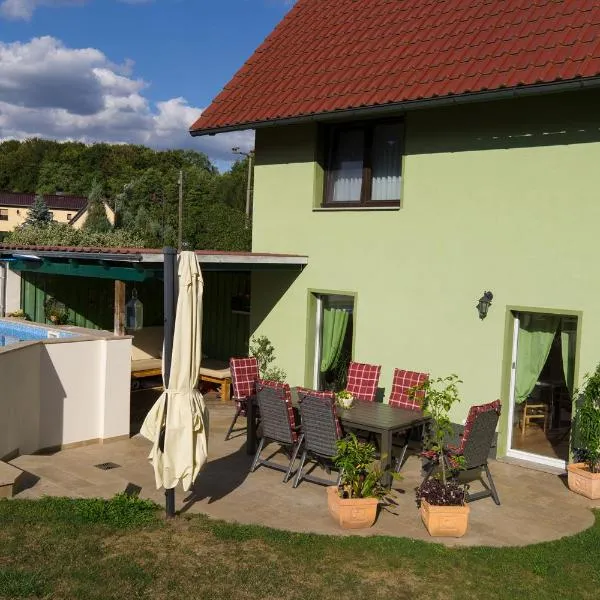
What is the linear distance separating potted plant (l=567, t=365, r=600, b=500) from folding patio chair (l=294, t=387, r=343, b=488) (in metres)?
2.83

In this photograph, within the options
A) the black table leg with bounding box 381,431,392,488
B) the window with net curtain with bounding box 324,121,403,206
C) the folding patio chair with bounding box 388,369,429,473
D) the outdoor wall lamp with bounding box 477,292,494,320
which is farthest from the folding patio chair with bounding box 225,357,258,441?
the outdoor wall lamp with bounding box 477,292,494,320

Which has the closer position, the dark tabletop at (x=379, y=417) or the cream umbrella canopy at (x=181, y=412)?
the cream umbrella canopy at (x=181, y=412)

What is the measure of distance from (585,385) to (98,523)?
597cm

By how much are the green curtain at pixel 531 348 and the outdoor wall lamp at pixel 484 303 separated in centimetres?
47

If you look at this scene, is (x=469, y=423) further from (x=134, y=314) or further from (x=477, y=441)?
(x=134, y=314)

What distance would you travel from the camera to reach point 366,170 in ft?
36.4

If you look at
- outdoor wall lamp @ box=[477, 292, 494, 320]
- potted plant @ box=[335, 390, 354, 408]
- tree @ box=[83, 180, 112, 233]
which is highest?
tree @ box=[83, 180, 112, 233]

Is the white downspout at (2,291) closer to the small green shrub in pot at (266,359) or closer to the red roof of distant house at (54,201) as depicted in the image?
the small green shrub in pot at (266,359)

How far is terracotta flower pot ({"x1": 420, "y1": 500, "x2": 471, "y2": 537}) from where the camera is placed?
6617mm

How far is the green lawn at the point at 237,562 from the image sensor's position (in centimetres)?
539

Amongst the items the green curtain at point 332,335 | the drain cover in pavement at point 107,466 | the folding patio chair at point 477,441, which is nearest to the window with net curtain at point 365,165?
the green curtain at point 332,335

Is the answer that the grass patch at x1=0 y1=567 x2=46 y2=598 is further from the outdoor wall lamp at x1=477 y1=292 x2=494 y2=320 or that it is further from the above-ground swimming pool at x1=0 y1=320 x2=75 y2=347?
the outdoor wall lamp at x1=477 y1=292 x2=494 y2=320

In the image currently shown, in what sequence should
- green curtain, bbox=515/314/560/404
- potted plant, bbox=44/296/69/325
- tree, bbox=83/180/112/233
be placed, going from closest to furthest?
green curtain, bbox=515/314/560/404, potted plant, bbox=44/296/69/325, tree, bbox=83/180/112/233

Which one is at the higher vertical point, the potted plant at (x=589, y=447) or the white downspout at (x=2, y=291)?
the white downspout at (x=2, y=291)
